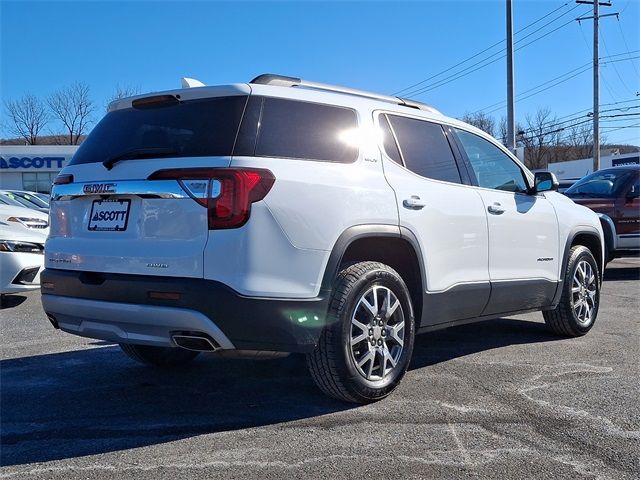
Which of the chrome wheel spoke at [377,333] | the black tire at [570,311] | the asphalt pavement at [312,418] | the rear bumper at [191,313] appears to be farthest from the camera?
the black tire at [570,311]

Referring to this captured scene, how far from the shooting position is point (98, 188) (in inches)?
147

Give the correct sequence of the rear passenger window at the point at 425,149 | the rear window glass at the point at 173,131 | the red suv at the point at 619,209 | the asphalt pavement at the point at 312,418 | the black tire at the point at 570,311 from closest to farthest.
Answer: the asphalt pavement at the point at 312,418 < the rear window glass at the point at 173,131 < the rear passenger window at the point at 425,149 < the black tire at the point at 570,311 < the red suv at the point at 619,209

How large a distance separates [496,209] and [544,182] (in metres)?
0.89

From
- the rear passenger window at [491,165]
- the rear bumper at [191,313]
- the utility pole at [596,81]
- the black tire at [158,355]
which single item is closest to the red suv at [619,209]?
the rear passenger window at [491,165]

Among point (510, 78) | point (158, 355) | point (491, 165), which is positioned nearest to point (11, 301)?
point (158, 355)

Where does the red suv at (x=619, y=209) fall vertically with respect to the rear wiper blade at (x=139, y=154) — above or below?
below

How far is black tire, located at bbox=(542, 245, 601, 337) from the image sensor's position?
588 cm

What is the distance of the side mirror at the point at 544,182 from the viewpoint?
561 cm

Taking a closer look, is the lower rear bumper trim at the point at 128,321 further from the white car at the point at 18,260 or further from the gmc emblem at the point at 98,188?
the white car at the point at 18,260

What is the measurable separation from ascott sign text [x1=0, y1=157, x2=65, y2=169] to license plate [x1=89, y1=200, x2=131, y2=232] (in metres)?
41.1

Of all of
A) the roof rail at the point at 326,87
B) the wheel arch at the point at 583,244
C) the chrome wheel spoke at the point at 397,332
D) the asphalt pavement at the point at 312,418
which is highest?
the roof rail at the point at 326,87

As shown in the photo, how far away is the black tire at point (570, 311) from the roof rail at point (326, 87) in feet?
6.95

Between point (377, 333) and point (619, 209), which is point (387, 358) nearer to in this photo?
point (377, 333)

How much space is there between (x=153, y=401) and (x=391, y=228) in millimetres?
1922
